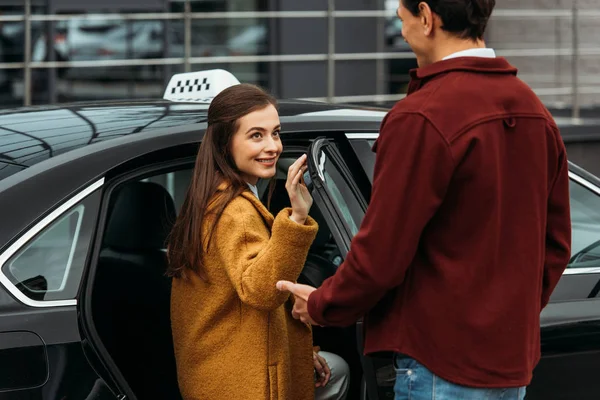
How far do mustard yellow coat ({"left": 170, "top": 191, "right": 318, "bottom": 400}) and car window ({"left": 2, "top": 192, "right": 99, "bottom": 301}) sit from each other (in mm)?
308

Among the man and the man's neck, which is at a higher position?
the man's neck

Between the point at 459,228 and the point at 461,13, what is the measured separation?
0.44m

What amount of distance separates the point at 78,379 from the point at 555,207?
1.15 meters

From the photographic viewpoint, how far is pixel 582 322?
10.1 feet

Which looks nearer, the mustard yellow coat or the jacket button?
the jacket button

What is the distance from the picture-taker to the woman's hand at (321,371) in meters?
3.13

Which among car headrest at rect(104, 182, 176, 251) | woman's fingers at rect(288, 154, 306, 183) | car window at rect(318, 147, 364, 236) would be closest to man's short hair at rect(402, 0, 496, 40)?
woman's fingers at rect(288, 154, 306, 183)

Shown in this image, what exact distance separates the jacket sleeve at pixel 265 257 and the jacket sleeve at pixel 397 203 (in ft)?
1.15

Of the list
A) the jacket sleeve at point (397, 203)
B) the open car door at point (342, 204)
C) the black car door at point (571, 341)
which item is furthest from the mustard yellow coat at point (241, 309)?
the black car door at point (571, 341)

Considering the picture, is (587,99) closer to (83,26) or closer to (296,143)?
(83,26)

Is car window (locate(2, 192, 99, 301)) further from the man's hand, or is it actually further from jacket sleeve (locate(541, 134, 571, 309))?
jacket sleeve (locate(541, 134, 571, 309))

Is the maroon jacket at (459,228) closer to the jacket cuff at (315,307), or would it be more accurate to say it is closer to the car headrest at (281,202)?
the jacket cuff at (315,307)

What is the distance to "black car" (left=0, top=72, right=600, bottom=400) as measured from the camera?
243cm

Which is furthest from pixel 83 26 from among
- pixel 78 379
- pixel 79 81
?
pixel 78 379
